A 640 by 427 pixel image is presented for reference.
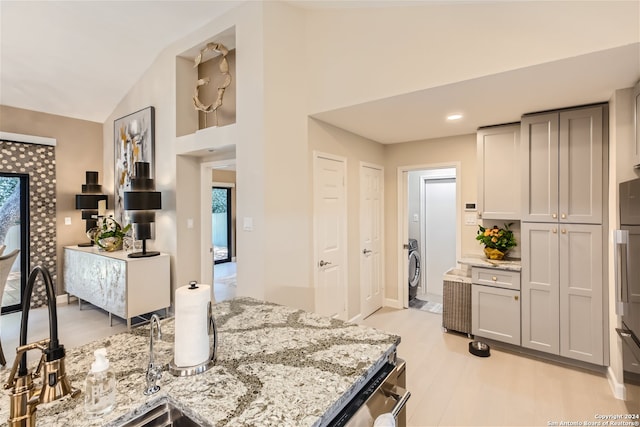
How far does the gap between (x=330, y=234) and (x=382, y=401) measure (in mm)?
2298

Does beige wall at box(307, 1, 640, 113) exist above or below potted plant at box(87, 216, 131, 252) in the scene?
above

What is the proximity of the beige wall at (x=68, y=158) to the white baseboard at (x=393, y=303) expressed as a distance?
4.46m

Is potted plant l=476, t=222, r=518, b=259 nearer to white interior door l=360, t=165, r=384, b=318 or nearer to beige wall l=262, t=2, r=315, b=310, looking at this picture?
white interior door l=360, t=165, r=384, b=318

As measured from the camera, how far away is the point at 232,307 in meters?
1.86

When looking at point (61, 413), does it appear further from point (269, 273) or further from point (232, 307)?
point (269, 273)

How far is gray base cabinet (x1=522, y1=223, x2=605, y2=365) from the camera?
2.69m

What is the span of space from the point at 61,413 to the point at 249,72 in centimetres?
276

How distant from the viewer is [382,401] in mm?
1210

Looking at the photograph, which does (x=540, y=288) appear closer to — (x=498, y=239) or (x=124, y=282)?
(x=498, y=239)

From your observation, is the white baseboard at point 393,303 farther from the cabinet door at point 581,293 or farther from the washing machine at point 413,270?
the cabinet door at point 581,293

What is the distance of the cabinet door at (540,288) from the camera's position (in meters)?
2.88

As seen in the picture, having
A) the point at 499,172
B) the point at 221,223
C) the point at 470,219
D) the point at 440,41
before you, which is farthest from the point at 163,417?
the point at 221,223

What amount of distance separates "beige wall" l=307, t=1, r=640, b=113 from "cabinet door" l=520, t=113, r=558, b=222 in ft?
3.87

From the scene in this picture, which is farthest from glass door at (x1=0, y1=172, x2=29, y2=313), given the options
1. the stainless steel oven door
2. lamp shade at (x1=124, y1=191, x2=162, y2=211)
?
the stainless steel oven door
